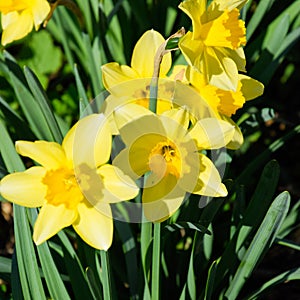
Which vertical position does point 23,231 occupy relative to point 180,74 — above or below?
below

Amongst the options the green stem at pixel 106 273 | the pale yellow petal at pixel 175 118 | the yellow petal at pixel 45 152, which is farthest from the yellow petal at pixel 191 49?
the green stem at pixel 106 273

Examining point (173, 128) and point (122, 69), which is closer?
point (173, 128)

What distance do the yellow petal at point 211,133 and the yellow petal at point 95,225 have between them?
0.82 ft

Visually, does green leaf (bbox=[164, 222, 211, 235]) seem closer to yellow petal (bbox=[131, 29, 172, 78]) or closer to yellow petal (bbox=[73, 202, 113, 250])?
yellow petal (bbox=[73, 202, 113, 250])

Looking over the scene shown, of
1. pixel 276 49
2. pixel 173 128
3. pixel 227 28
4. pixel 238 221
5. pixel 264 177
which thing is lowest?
pixel 238 221

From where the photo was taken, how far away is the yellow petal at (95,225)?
1.19m

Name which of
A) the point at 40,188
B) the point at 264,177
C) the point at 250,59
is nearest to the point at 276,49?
the point at 250,59

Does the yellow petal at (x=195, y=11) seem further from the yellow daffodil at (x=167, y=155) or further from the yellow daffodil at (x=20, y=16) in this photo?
the yellow daffodil at (x=20, y=16)

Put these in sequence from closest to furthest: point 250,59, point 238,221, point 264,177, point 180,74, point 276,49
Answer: point 180,74, point 264,177, point 238,221, point 276,49, point 250,59

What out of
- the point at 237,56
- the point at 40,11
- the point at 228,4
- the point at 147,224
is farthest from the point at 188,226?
the point at 40,11

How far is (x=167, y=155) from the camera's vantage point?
4.00 ft

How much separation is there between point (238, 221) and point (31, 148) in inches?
28.1

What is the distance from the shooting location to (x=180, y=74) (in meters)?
1.31

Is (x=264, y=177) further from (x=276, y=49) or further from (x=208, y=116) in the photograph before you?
(x=276, y=49)
